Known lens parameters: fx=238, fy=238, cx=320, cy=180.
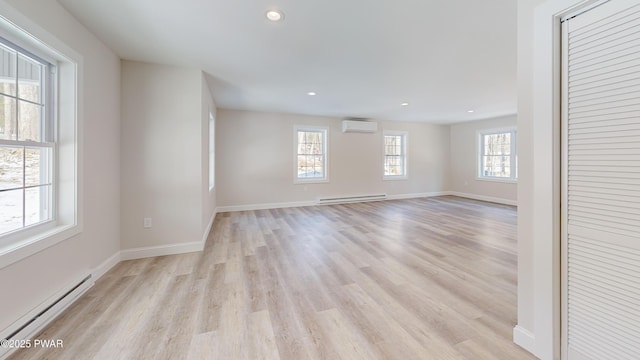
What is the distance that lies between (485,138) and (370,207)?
4237 mm

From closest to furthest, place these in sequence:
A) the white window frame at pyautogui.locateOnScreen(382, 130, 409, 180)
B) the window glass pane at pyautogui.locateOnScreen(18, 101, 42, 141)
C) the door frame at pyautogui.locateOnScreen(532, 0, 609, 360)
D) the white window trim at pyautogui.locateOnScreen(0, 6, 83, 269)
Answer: the door frame at pyautogui.locateOnScreen(532, 0, 609, 360) < the window glass pane at pyautogui.locateOnScreen(18, 101, 42, 141) < the white window trim at pyautogui.locateOnScreen(0, 6, 83, 269) < the white window frame at pyautogui.locateOnScreen(382, 130, 409, 180)

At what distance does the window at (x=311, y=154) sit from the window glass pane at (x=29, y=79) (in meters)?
4.65

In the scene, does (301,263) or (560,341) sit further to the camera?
(301,263)

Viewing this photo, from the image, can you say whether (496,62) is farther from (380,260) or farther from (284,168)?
(284,168)

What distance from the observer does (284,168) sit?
242 inches

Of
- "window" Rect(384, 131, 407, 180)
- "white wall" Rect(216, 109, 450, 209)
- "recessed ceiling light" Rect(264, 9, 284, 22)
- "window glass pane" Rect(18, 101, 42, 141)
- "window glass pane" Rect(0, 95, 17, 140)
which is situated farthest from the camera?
"window" Rect(384, 131, 407, 180)

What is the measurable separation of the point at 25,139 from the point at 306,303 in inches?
95.1

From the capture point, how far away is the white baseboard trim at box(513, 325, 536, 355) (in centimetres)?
139

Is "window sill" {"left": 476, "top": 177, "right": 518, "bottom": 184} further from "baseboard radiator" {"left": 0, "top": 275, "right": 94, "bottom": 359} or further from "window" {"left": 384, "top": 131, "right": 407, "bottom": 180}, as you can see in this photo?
"baseboard radiator" {"left": 0, "top": 275, "right": 94, "bottom": 359}

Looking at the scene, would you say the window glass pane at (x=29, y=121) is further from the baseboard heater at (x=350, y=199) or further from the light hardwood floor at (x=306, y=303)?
the baseboard heater at (x=350, y=199)

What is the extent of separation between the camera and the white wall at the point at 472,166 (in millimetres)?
6492

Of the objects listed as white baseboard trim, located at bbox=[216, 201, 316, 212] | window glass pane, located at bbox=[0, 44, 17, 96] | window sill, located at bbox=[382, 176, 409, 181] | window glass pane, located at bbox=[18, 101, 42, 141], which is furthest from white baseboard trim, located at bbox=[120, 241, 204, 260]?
window sill, located at bbox=[382, 176, 409, 181]

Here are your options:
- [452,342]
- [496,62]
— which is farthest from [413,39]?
[452,342]

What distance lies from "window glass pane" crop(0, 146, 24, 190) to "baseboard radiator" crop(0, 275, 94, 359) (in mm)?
769
